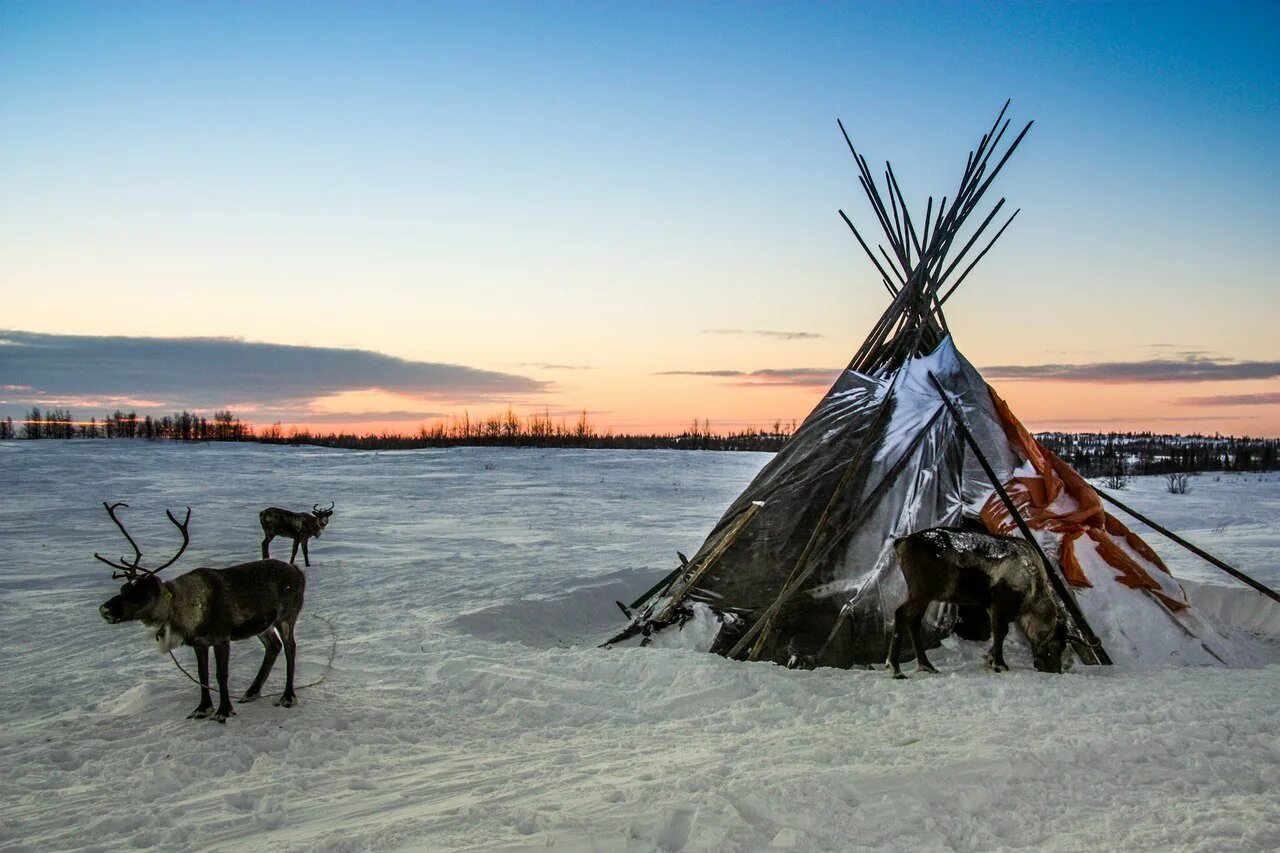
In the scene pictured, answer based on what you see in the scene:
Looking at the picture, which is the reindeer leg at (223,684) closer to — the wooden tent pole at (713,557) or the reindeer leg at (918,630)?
the wooden tent pole at (713,557)

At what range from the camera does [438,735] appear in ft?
15.2

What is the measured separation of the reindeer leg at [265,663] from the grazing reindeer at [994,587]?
4.31 m

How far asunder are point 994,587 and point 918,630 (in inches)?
24.2

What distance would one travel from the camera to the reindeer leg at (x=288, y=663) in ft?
16.4

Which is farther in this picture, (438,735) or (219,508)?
(219,508)

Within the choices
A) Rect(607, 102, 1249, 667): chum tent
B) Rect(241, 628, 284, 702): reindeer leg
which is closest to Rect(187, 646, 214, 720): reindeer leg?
Rect(241, 628, 284, 702): reindeer leg

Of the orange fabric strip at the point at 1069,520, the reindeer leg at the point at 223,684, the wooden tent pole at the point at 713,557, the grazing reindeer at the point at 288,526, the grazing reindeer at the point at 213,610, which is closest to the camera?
the grazing reindeer at the point at 213,610

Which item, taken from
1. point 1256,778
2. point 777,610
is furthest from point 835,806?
point 777,610

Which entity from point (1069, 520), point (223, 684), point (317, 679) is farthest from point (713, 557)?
point (223, 684)

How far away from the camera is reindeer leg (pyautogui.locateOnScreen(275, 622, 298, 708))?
5012 millimetres

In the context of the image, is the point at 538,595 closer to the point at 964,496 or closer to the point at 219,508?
the point at 964,496

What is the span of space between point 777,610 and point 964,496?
199 cm

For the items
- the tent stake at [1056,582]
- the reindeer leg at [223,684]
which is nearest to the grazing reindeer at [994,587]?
the tent stake at [1056,582]

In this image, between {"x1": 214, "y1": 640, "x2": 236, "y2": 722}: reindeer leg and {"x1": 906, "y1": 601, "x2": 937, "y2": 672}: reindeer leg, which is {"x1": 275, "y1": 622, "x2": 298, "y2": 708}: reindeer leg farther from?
{"x1": 906, "y1": 601, "x2": 937, "y2": 672}: reindeer leg
